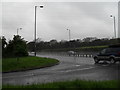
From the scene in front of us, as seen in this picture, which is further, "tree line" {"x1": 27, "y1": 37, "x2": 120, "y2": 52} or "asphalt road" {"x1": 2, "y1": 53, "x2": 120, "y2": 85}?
"tree line" {"x1": 27, "y1": 37, "x2": 120, "y2": 52}

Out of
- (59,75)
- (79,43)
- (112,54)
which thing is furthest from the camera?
(79,43)

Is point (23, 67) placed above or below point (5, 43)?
below

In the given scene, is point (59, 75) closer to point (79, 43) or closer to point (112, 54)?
point (112, 54)

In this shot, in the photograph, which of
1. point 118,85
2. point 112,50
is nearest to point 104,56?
point 112,50

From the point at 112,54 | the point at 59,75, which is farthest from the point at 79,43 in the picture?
the point at 59,75

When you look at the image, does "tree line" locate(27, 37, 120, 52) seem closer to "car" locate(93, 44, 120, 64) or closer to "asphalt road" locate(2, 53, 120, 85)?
"car" locate(93, 44, 120, 64)

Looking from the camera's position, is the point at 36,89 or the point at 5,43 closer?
the point at 36,89

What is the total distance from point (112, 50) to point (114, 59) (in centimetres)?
104

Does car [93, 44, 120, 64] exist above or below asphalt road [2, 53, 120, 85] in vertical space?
above

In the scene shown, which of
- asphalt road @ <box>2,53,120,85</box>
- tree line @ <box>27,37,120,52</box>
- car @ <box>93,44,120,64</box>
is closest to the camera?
asphalt road @ <box>2,53,120,85</box>

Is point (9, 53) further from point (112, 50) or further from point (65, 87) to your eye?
point (65, 87)

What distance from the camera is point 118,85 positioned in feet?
22.8

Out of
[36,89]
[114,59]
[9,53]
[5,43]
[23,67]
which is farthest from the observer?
[5,43]

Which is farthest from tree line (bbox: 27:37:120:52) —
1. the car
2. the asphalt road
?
the asphalt road
